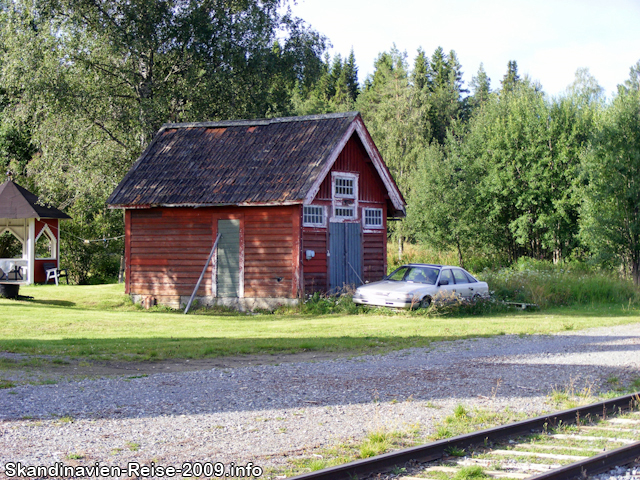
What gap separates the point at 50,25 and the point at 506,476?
101 feet

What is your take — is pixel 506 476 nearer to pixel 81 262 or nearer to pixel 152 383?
pixel 152 383

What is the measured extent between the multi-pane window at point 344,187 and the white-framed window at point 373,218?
104cm

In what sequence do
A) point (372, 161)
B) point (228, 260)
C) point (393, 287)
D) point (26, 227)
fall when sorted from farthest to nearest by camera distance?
point (26, 227), point (372, 161), point (228, 260), point (393, 287)

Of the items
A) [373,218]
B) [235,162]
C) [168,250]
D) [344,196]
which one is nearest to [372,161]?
[344,196]

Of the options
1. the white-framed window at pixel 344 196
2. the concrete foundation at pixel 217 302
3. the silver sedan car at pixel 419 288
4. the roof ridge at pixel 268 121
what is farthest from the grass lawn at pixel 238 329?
the roof ridge at pixel 268 121

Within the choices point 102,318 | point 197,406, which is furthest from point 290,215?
point 197,406

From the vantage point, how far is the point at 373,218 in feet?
83.3

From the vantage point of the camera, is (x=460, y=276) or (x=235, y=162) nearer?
(x=460, y=276)

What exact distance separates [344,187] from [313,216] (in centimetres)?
198

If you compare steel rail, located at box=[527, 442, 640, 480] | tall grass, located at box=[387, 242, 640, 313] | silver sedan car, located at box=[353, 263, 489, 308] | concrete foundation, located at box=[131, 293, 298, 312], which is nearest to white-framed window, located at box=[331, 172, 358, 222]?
silver sedan car, located at box=[353, 263, 489, 308]

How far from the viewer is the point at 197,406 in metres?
8.61

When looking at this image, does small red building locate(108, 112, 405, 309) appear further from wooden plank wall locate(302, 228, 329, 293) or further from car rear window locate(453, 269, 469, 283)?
car rear window locate(453, 269, 469, 283)

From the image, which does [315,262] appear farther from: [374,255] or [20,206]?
[20,206]

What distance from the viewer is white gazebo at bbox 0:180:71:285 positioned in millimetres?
29828
